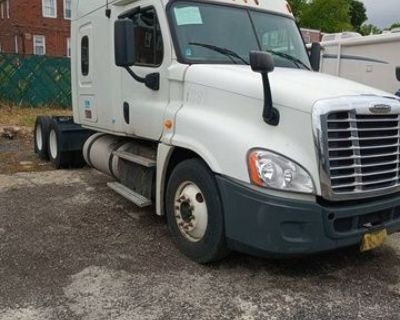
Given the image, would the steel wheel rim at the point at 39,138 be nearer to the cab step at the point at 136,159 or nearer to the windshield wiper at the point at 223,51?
the cab step at the point at 136,159

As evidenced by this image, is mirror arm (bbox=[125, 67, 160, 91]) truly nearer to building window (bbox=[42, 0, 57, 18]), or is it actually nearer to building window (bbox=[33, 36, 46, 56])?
building window (bbox=[42, 0, 57, 18])

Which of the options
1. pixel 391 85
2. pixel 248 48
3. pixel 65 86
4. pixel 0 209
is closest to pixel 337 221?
pixel 248 48

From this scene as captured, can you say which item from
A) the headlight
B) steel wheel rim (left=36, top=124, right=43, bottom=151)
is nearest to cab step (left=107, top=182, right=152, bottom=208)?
the headlight

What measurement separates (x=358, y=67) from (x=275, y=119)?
6.55 metres

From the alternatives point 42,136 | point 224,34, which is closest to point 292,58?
point 224,34

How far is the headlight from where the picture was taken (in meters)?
3.79

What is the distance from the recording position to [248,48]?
5.03 m

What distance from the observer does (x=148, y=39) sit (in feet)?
17.0

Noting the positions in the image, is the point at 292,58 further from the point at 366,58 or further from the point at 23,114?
the point at 23,114

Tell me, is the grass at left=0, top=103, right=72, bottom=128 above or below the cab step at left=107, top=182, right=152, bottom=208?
above

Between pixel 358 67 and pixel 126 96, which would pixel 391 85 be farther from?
pixel 126 96

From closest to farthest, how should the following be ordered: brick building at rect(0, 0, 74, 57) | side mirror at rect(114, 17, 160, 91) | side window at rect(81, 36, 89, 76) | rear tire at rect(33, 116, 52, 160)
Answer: side mirror at rect(114, 17, 160, 91)
side window at rect(81, 36, 89, 76)
rear tire at rect(33, 116, 52, 160)
brick building at rect(0, 0, 74, 57)

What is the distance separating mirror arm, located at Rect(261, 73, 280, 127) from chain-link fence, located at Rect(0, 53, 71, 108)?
1564cm

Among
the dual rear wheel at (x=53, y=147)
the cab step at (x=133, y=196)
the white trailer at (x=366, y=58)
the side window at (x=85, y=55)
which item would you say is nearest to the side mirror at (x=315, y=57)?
the cab step at (x=133, y=196)
